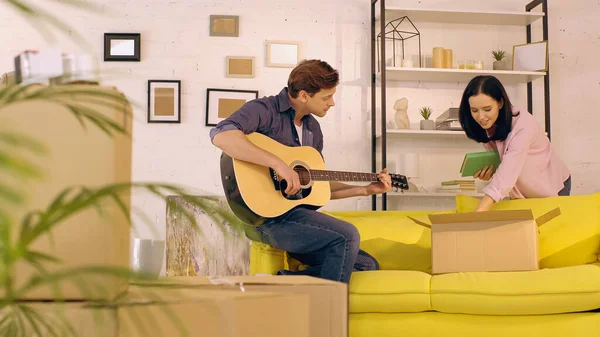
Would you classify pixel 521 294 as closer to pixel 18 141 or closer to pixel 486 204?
pixel 486 204

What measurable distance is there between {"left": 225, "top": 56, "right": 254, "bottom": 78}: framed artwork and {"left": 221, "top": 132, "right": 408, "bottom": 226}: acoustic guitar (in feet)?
4.90

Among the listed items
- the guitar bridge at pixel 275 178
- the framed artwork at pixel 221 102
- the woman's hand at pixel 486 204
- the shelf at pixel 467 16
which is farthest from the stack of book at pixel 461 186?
the guitar bridge at pixel 275 178

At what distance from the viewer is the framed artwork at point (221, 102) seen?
4160mm

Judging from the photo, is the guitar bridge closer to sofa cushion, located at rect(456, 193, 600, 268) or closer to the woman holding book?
the woman holding book

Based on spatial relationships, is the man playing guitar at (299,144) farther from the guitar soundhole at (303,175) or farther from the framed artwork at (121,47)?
the framed artwork at (121,47)

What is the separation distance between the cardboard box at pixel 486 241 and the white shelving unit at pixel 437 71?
132 cm

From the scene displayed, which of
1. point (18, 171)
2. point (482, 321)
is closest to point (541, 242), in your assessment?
point (482, 321)

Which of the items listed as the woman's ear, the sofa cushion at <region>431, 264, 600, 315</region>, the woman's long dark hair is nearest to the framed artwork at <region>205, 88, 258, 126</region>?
the woman's ear

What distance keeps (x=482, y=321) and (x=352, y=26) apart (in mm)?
2410

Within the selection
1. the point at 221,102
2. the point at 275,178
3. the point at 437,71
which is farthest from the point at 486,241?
the point at 221,102

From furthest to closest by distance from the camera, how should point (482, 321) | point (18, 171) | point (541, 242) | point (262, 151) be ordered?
point (541, 242)
point (262, 151)
point (482, 321)
point (18, 171)

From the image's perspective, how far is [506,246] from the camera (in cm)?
256

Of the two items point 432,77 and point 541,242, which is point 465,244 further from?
point 432,77

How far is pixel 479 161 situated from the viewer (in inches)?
121
